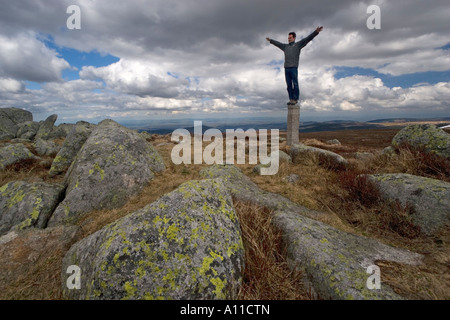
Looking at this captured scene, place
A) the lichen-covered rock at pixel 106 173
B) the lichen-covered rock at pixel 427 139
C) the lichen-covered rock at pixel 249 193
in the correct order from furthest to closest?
1. the lichen-covered rock at pixel 427 139
2. the lichen-covered rock at pixel 249 193
3. the lichen-covered rock at pixel 106 173

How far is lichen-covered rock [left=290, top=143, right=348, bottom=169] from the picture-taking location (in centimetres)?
1013

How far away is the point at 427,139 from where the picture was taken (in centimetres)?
916

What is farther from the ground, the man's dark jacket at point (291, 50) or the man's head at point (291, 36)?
the man's head at point (291, 36)

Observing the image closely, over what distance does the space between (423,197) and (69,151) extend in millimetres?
13280

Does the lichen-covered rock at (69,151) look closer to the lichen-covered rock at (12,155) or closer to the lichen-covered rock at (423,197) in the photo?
the lichen-covered rock at (12,155)

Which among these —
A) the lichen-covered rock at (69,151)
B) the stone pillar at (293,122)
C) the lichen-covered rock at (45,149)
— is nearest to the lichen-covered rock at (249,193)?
the lichen-covered rock at (69,151)

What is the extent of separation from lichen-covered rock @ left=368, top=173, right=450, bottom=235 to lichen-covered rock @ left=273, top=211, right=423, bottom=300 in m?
1.73

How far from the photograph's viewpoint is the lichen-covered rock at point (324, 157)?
10.1 metres

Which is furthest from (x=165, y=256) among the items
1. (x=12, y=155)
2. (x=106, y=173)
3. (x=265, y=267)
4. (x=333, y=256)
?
(x=12, y=155)

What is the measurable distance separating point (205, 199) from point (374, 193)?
5.82m

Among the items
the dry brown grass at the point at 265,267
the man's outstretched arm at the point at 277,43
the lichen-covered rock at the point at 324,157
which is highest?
the man's outstretched arm at the point at 277,43

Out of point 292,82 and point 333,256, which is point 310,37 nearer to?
point 292,82

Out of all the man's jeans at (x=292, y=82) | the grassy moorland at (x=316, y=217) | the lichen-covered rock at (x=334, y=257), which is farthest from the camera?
the man's jeans at (x=292, y=82)
